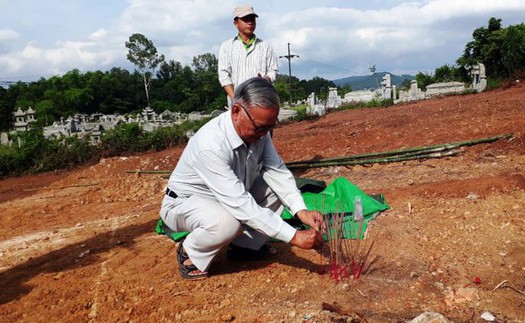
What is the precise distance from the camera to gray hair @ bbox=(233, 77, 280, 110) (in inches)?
92.3

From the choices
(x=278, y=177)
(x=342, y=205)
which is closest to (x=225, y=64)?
(x=342, y=205)

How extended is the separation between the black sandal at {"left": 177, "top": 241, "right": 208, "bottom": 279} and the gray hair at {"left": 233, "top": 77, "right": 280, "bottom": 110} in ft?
3.87

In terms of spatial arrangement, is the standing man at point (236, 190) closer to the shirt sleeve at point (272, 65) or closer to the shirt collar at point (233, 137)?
the shirt collar at point (233, 137)

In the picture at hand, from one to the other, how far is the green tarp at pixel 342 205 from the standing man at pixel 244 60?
144cm

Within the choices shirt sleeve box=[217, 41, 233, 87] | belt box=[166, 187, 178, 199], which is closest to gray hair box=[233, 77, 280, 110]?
belt box=[166, 187, 178, 199]

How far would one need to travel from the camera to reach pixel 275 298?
8.39 feet

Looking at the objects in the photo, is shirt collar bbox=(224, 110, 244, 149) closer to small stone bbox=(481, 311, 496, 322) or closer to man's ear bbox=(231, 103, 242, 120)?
man's ear bbox=(231, 103, 242, 120)

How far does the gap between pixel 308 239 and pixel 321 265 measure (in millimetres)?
685

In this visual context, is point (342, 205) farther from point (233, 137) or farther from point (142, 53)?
point (142, 53)

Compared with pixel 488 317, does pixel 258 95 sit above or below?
above

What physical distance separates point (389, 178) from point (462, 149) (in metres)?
1.22

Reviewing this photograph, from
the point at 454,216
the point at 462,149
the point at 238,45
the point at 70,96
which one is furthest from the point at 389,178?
the point at 70,96

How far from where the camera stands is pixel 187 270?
2.91 metres

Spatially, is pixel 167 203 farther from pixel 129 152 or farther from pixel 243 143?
pixel 129 152
